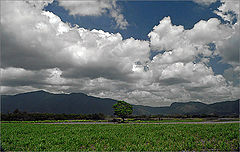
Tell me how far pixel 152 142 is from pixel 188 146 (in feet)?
14.9

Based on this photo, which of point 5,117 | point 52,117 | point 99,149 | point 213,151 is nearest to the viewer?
point 213,151

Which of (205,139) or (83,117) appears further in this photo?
(83,117)

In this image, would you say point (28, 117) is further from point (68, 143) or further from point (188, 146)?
point (188, 146)

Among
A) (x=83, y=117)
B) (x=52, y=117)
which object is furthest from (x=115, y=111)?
Answer: (x=52, y=117)

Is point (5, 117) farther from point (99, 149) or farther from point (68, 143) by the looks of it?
point (99, 149)

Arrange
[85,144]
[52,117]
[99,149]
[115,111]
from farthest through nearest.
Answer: [52,117]
[115,111]
[85,144]
[99,149]

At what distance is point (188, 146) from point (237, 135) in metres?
8.97

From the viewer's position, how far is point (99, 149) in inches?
749

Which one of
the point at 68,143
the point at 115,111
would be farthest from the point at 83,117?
the point at 68,143

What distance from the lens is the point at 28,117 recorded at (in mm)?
83438

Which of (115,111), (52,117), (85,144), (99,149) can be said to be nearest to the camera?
(99,149)

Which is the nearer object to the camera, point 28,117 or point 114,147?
point 114,147

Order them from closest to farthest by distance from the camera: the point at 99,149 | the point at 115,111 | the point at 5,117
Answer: the point at 99,149 < the point at 115,111 < the point at 5,117

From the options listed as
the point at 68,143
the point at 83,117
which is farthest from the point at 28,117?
the point at 68,143
